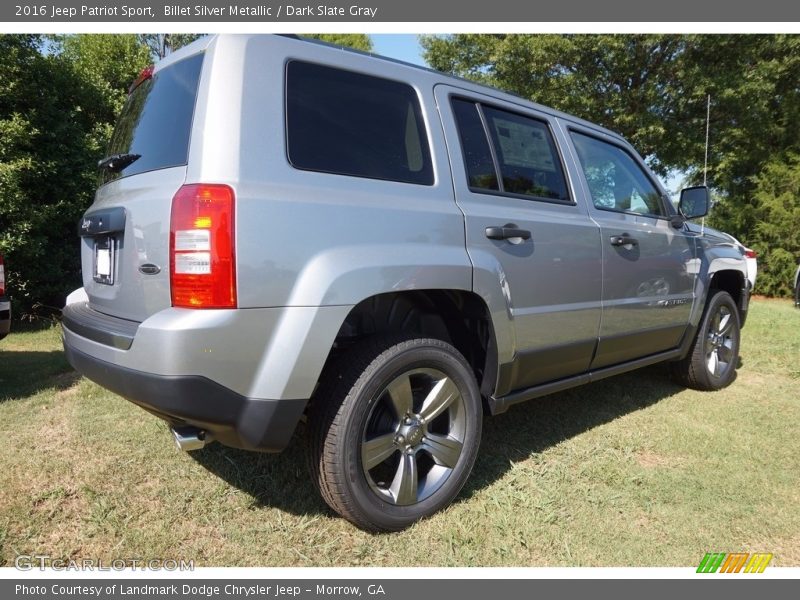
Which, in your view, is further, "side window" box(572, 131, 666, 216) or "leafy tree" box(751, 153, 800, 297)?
"leafy tree" box(751, 153, 800, 297)

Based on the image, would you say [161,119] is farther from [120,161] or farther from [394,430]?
[394,430]

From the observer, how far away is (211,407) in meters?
1.86

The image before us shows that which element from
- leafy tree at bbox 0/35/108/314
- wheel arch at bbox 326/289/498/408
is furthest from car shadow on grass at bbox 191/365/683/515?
leafy tree at bbox 0/35/108/314

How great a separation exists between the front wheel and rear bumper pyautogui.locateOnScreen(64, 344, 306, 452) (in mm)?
198

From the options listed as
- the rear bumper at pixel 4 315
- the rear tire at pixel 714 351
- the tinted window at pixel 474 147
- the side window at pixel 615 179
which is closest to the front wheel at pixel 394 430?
the tinted window at pixel 474 147

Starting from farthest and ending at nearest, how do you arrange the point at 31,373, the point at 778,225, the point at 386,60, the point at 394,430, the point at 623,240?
the point at 778,225 → the point at 31,373 → the point at 623,240 → the point at 386,60 → the point at 394,430

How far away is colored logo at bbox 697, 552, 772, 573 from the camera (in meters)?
2.15

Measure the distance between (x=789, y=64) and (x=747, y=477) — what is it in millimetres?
12388

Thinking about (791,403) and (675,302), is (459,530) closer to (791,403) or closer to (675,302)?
(675,302)

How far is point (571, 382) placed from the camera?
10.1ft

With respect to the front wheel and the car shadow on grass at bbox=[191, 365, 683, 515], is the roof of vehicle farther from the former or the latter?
the car shadow on grass at bbox=[191, 365, 683, 515]

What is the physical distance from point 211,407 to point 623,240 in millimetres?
2538

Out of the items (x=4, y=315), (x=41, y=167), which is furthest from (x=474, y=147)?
(x=41, y=167)

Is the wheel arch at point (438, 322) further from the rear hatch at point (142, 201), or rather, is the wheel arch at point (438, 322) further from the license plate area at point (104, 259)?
the license plate area at point (104, 259)
